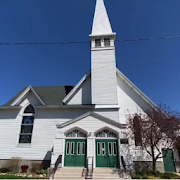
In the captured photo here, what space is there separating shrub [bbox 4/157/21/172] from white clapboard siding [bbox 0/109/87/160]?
0.65 metres

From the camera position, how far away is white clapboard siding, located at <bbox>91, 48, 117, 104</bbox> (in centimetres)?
1557

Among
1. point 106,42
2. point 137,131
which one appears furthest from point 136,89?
point 106,42

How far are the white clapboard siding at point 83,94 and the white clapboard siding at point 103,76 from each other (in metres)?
0.82

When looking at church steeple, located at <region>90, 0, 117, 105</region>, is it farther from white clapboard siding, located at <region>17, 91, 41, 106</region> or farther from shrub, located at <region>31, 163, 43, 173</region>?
shrub, located at <region>31, 163, 43, 173</region>

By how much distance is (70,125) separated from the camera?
12.8 meters

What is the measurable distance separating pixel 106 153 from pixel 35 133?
7211mm

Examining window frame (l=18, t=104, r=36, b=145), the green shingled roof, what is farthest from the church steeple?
window frame (l=18, t=104, r=36, b=145)

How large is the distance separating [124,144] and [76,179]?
4.63 m

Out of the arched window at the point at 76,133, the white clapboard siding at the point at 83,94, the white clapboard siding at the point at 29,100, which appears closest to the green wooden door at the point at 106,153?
the arched window at the point at 76,133

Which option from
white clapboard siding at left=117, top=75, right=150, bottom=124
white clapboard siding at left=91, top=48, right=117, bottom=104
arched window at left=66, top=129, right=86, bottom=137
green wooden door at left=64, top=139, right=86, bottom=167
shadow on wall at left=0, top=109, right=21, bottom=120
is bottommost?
green wooden door at left=64, top=139, right=86, bottom=167

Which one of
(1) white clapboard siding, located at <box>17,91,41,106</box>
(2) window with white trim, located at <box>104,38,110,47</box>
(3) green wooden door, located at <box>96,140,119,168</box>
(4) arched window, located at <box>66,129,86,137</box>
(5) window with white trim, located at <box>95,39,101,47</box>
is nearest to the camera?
(3) green wooden door, located at <box>96,140,119,168</box>

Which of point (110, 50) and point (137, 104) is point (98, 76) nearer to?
point (110, 50)

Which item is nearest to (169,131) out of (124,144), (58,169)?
(124,144)

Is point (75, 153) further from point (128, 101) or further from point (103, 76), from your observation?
point (103, 76)
